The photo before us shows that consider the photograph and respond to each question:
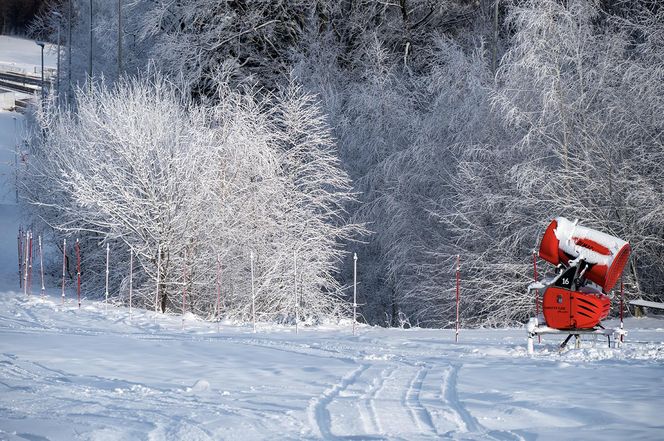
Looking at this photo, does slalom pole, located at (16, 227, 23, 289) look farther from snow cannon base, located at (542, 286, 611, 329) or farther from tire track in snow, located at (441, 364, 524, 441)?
tire track in snow, located at (441, 364, 524, 441)

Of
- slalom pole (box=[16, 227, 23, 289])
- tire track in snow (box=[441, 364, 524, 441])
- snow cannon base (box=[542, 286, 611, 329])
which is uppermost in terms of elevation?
slalom pole (box=[16, 227, 23, 289])

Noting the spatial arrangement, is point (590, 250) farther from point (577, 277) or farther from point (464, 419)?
point (464, 419)

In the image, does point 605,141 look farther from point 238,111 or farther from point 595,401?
point 595,401

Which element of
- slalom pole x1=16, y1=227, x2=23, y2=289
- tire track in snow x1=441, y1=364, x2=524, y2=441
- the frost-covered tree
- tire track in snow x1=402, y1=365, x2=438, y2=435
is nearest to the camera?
tire track in snow x1=441, y1=364, x2=524, y2=441

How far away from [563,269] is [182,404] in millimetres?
6096

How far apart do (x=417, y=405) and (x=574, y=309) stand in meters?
4.28

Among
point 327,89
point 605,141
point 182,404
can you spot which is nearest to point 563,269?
point 182,404

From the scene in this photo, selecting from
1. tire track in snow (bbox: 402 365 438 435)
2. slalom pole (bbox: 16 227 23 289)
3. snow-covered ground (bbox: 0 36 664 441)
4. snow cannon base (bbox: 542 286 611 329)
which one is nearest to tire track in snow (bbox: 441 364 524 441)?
snow-covered ground (bbox: 0 36 664 441)

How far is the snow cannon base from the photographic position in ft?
40.5

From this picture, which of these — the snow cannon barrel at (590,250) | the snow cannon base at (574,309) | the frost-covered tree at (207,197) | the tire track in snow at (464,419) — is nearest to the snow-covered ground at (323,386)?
the tire track in snow at (464,419)

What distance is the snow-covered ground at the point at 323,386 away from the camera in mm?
7824

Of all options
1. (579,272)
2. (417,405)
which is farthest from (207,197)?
(417,405)

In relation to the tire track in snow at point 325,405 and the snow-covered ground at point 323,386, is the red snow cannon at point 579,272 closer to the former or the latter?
the snow-covered ground at point 323,386

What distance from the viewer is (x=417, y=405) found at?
8.93m
